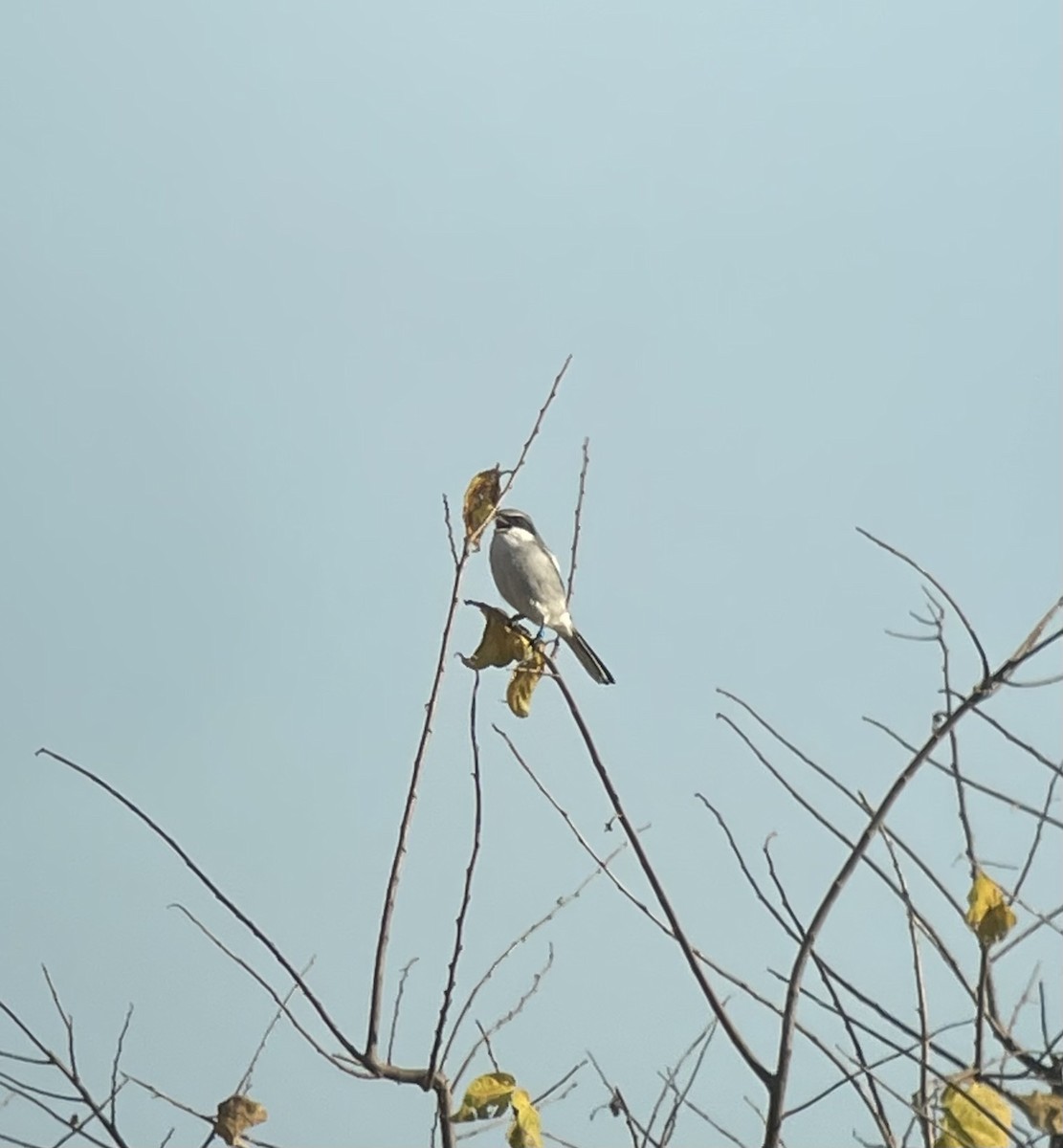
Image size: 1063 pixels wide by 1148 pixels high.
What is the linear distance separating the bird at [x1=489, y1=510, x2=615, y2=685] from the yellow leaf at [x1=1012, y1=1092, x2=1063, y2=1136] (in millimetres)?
3203

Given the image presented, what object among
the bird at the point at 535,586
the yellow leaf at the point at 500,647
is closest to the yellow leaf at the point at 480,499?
the yellow leaf at the point at 500,647

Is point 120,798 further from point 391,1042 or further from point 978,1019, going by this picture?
point 978,1019

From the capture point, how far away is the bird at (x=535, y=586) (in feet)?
17.7

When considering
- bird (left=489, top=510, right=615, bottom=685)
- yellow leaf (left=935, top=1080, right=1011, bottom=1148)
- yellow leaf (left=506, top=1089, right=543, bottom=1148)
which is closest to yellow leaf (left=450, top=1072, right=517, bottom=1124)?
yellow leaf (left=506, top=1089, right=543, bottom=1148)

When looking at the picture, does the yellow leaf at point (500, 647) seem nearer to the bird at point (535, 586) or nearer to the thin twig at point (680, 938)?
the thin twig at point (680, 938)

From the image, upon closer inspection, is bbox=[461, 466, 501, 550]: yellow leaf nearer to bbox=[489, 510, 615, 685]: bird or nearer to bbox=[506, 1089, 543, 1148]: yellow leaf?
bbox=[506, 1089, 543, 1148]: yellow leaf

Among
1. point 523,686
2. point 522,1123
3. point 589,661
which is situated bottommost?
point 522,1123

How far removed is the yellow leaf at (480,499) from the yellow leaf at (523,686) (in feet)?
1.32

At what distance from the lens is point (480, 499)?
113 inches

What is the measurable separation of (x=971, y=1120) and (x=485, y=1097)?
849mm

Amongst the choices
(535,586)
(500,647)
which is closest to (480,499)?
(500,647)

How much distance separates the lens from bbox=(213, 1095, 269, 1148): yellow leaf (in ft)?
8.17

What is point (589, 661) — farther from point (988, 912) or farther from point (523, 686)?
point (988, 912)

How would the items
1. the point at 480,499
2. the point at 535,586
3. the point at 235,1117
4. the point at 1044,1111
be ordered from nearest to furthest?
the point at 1044,1111 < the point at 235,1117 < the point at 480,499 < the point at 535,586
